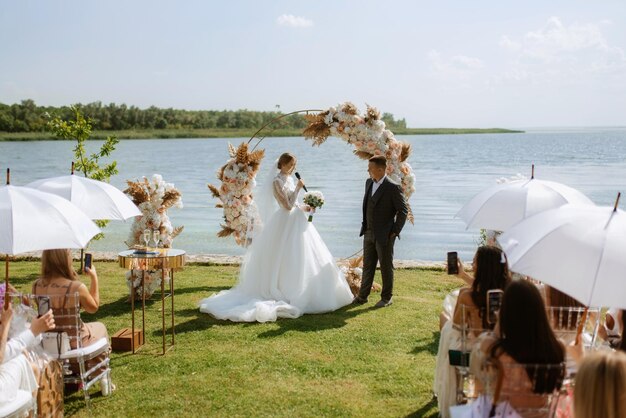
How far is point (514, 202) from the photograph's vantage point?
6730 millimetres

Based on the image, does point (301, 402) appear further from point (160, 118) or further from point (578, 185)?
point (160, 118)

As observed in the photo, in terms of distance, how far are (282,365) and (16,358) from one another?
3.11 meters

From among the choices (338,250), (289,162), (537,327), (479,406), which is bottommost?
(338,250)

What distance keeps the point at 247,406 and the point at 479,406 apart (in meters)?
2.61

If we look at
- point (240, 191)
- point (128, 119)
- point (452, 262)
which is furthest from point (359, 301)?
point (128, 119)

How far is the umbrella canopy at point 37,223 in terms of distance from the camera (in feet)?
17.1

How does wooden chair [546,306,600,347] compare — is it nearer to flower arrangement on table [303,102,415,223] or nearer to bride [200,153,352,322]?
bride [200,153,352,322]

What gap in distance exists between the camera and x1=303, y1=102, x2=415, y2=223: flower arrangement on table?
437 inches

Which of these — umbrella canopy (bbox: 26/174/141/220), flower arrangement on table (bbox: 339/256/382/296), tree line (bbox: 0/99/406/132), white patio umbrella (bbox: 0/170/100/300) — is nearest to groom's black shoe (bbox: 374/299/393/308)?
flower arrangement on table (bbox: 339/256/382/296)

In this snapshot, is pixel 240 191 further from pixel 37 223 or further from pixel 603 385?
pixel 603 385

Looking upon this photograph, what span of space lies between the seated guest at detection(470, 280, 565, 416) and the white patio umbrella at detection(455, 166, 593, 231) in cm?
280

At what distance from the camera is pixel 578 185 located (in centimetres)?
3759

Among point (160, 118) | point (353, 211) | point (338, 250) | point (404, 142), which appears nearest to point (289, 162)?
point (404, 142)

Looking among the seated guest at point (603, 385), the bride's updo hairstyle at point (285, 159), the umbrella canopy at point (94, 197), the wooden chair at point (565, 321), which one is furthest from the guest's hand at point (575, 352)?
the bride's updo hairstyle at point (285, 159)
